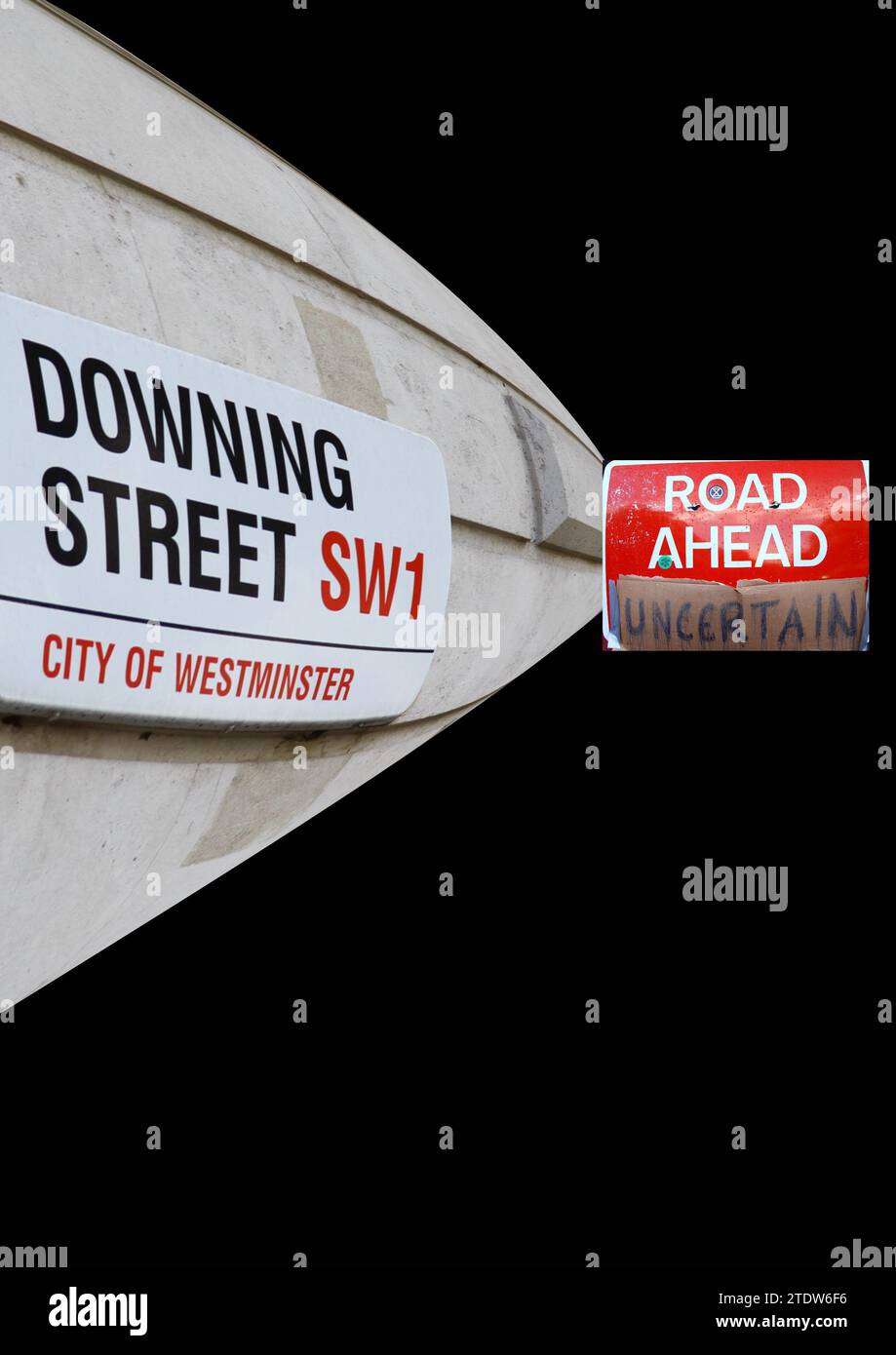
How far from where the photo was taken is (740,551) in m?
5.29

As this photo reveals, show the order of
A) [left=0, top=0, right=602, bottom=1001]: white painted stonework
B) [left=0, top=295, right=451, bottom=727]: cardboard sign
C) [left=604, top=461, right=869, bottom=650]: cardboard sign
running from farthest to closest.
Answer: [left=604, top=461, right=869, bottom=650]: cardboard sign, [left=0, top=0, right=602, bottom=1001]: white painted stonework, [left=0, top=295, right=451, bottom=727]: cardboard sign

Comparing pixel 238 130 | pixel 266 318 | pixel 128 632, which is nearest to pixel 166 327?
pixel 266 318

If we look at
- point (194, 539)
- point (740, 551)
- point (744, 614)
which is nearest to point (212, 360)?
point (194, 539)

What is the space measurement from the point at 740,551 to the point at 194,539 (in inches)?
98.4

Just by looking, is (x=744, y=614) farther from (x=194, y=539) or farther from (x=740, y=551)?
(x=194, y=539)

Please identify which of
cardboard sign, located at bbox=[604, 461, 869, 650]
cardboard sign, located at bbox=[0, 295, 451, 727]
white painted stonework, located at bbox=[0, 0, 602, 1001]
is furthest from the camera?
cardboard sign, located at bbox=[604, 461, 869, 650]

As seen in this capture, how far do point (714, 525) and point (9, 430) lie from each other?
296 cm

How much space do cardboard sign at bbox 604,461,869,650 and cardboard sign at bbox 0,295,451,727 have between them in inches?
50.2

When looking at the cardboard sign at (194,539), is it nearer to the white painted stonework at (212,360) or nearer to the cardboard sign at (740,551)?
the white painted stonework at (212,360)

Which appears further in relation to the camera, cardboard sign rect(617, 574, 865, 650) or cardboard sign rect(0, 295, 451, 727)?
cardboard sign rect(617, 574, 865, 650)

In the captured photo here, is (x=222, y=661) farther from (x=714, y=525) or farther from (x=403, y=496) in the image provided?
(x=714, y=525)

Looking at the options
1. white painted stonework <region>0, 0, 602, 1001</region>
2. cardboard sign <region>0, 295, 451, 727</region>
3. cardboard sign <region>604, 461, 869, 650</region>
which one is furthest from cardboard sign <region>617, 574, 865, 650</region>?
cardboard sign <region>0, 295, 451, 727</region>

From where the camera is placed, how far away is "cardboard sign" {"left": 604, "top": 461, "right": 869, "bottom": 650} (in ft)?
17.3

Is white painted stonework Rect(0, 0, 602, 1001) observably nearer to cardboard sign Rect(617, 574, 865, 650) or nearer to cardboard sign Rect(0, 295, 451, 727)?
cardboard sign Rect(0, 295, 451, 727)
